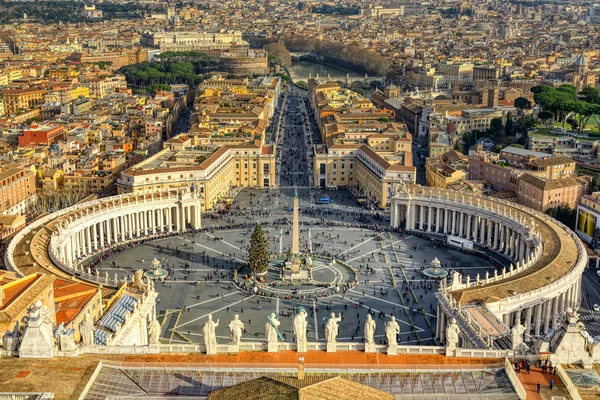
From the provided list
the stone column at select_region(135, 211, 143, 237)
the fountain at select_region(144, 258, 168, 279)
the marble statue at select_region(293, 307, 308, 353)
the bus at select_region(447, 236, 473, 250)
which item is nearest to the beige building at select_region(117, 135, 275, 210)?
the stone column at select_region(135, 211, 143, 237)

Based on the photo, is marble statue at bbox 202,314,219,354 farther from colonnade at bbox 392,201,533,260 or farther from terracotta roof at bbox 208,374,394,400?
colonnade at bbox 392,201,533,260

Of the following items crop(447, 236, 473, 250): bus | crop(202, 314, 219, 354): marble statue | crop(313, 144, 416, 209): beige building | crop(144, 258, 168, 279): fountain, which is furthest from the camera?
crop(313, 144, 416, 209): beige building

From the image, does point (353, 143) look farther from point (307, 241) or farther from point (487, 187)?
point (307, 241)

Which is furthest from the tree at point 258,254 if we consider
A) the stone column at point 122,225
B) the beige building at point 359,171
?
the beige building at point 359,171

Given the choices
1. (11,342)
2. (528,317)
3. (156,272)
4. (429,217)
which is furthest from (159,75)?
(11,342)

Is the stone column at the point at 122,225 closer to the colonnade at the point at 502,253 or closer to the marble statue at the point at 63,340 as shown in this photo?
the colonnade at the point at 502,253
